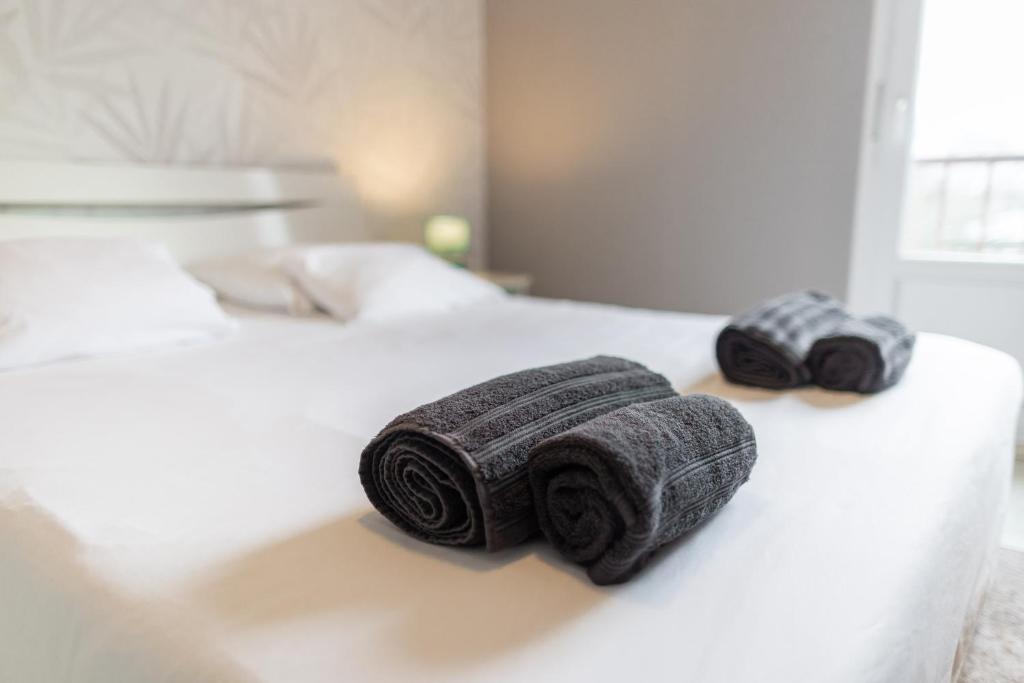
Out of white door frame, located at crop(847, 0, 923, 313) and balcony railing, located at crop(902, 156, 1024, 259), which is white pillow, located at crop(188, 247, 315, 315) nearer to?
white door frame, located at crop(847, 0, 923, 313)

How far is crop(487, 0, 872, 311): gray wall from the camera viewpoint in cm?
271

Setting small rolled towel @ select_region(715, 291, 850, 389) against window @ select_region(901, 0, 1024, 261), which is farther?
window @ select_region(901, 0, 1024, 261)

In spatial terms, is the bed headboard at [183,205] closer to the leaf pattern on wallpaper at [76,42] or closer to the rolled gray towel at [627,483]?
the leaf pattern on wallpaper at [76,42]

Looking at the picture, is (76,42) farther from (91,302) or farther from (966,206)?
(966,206)

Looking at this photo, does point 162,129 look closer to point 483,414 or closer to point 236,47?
point 236,47

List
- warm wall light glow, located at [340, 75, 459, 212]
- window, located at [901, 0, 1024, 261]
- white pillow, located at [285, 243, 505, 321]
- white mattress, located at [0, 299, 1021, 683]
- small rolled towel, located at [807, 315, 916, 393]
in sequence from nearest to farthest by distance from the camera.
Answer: white mattress, located at [0, 299, 1021, 683], small rolled towel, located at [807, 315, 916, 393], white pillow, located at [285, 243, 505, 321], window, located at [901, 0, 1024, 261], warm wall light glow, located at [340, 75, 459, 212]

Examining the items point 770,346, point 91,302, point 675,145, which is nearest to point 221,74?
point 91,302

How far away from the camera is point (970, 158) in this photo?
2.56m

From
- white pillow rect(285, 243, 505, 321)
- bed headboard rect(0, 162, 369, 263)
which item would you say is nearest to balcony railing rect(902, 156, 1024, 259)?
white pillow rect(285, 243, 505, 321)

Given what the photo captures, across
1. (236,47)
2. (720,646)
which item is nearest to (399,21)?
(236,47)

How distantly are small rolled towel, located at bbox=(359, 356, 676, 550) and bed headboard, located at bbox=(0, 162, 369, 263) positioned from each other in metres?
1.83

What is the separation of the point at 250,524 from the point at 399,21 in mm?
2871

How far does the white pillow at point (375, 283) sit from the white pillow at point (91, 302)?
356mm

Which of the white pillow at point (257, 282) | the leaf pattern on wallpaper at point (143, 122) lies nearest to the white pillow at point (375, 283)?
the white pillow at point (257, 282)
